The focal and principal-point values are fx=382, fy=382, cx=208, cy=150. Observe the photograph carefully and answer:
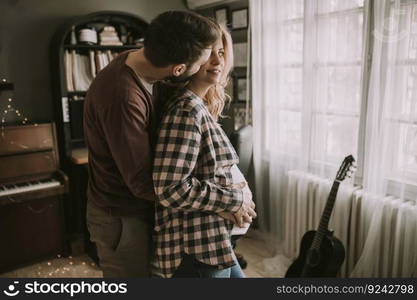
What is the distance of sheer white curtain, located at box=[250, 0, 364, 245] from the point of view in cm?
217

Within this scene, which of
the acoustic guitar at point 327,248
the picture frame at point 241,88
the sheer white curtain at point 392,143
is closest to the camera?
the sheer white curtain at point 392,143

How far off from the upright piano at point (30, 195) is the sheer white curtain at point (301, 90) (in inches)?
59.6

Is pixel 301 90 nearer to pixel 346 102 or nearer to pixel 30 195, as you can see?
pixel 346 102

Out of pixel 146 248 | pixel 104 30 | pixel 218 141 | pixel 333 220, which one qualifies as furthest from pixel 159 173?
pixel 104 30

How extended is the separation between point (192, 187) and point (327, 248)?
1.27m

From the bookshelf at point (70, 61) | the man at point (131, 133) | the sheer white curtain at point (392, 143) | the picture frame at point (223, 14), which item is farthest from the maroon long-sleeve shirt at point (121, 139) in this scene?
the picture frame at point (223, 14)

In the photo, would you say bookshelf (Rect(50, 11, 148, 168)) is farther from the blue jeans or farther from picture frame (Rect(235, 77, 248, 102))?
the blue jeans

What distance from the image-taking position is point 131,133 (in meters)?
1.05

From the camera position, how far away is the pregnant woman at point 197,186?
107 cm

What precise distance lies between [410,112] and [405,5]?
0.50 meters

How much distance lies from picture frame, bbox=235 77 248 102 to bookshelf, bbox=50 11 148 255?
0.89 metres

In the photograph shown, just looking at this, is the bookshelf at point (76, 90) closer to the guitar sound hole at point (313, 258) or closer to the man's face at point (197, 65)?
the guitar sound hole at point (313, 258)

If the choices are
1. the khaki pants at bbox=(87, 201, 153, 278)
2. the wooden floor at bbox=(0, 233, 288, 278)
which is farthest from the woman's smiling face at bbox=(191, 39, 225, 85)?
the wooden floor at bbox=(0, 233, 288, 278)

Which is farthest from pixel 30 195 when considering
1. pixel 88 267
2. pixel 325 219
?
pixel 325 219
